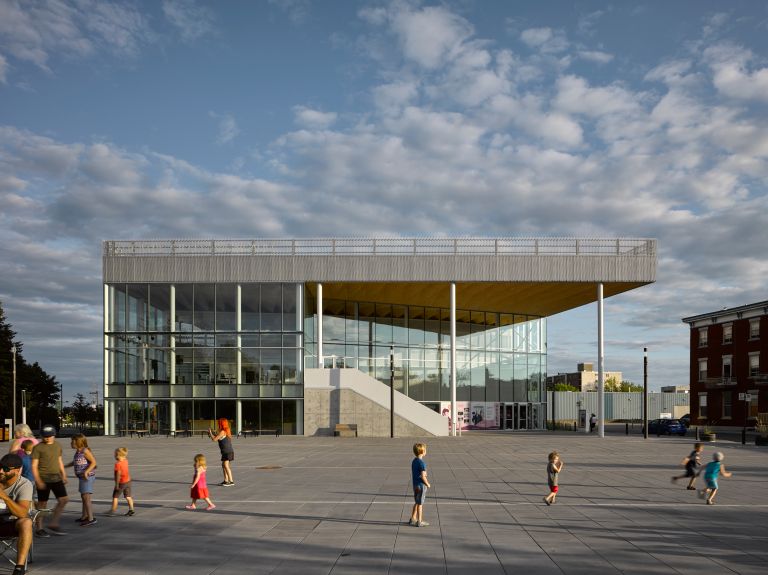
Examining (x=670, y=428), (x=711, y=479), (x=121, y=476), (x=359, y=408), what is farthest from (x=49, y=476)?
(x=670, y=428)

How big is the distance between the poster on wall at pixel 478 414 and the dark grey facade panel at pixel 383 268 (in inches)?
460

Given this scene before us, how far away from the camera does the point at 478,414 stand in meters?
53.0

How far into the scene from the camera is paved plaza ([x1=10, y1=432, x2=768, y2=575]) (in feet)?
31.9

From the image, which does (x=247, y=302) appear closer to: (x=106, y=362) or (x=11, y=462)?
(x=106, y=362)

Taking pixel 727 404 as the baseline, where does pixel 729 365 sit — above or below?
above

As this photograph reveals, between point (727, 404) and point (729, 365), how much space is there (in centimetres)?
330

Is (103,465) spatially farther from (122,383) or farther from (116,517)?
(122,383)

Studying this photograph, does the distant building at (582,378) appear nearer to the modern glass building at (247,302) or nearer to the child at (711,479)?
the modern glass building at (247,302)

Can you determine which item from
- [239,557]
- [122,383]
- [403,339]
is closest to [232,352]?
[122,383]

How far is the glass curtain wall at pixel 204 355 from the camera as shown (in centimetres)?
4350

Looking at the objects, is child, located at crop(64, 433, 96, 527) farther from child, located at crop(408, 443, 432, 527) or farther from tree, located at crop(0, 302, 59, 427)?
tree, located at crop(0, 302, 59, 427)

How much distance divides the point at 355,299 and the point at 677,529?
130 ft

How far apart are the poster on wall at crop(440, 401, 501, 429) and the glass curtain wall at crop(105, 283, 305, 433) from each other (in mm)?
13378

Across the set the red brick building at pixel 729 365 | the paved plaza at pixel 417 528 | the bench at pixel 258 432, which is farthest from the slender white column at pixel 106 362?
the red brick building at pixel 729 365
